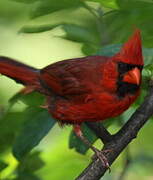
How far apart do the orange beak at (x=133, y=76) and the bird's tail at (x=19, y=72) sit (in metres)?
0.46

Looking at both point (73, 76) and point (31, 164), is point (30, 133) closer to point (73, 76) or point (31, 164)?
point (31, 164)

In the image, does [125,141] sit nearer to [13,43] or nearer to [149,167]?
[149,167]

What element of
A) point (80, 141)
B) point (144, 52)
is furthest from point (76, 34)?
point (80, 141)

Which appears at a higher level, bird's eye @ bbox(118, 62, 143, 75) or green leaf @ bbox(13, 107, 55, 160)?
bird's eye @ bbox(118, 62, 143, 75)

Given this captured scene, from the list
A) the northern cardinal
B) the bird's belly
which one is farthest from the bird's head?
the bird's belly

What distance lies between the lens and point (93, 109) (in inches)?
130

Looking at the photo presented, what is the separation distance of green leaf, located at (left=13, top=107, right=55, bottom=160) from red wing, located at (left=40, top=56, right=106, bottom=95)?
0.42 metres

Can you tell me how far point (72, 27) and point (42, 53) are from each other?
2.35m

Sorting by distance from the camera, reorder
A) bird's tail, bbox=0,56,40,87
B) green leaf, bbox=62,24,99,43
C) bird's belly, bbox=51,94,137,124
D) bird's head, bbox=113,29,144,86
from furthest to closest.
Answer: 1. bird's tail, bbox=0,56,40,87
2. bird's belly, bbox=51,94,137,124
3. green leaf, bbox=62,24,99,43
4. bird's head, bbox=113,29,144,86

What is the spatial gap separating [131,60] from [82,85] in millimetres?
474

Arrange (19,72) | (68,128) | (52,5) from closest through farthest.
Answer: (52,5)
(19,72)
(68,128)

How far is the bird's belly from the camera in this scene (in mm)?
3189

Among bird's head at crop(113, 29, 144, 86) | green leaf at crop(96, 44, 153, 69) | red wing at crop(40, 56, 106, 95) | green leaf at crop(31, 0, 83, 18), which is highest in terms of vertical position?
green leaf at crop(31, 0, 83, 18)

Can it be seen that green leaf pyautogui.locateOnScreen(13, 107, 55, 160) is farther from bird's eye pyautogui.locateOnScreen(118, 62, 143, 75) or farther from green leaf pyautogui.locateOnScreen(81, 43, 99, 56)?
bird's eye pyautogui.locateOnScreen(118, 62, 143, 75)
